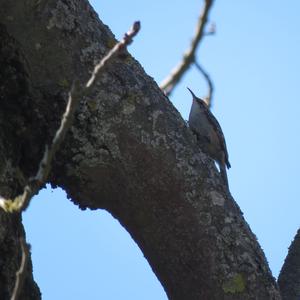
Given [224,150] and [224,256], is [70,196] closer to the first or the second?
[224,256]

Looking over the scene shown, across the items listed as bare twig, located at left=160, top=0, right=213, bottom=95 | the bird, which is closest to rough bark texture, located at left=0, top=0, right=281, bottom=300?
bare twig, located at left=160, top=0, right=213, bottom=95

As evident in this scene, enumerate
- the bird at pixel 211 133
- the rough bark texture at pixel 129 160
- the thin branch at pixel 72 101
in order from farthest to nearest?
the bird at pixel 211 133 < the rough bark texture at pixel 129 160 < the thin branch at pixel 72 101

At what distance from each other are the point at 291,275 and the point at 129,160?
3.60ft

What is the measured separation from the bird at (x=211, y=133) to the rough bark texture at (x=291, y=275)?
3.09m

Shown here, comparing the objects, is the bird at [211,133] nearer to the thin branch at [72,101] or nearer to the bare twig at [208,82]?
the bare twig at [208,82]

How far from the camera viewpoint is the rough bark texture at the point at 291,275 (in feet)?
11.9

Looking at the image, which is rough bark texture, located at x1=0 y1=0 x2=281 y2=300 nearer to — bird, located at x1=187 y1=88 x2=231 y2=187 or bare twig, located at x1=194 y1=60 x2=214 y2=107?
bare twig, located at x1=194 y1=60 x2=214 y2=107

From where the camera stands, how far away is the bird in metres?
7.07

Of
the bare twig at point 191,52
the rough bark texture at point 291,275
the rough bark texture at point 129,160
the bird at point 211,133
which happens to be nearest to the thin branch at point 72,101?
the bare twig at point 191,52

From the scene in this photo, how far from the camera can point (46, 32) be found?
334cm

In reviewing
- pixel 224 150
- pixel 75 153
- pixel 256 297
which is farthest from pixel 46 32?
pixel 224 150

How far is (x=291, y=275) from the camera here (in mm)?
3688

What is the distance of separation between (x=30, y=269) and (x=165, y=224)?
0.63m

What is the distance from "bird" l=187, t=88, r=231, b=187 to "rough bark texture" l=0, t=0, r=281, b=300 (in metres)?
3.59
